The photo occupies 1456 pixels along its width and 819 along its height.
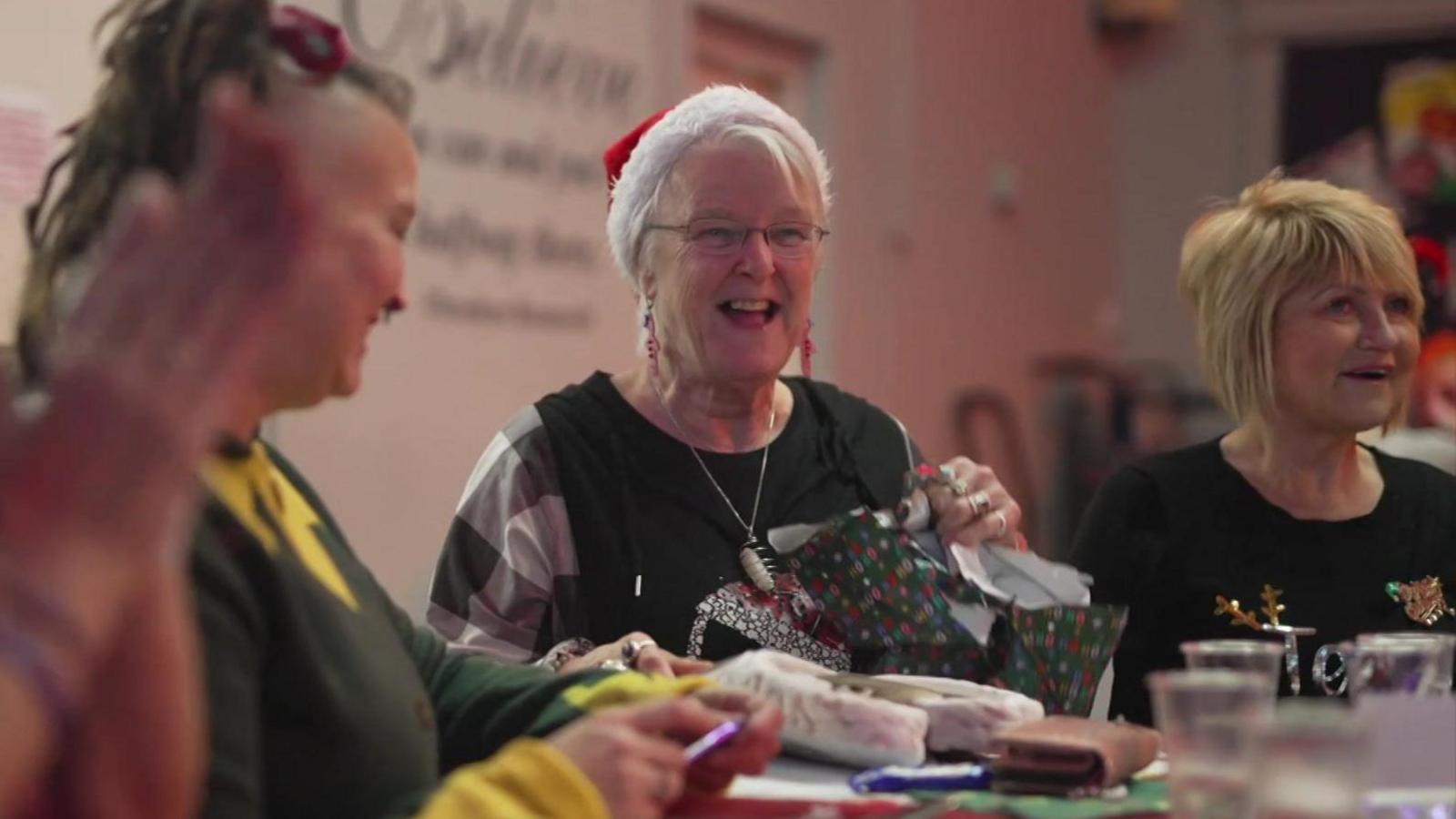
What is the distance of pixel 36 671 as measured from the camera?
822 mm

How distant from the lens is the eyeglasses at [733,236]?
235 cm

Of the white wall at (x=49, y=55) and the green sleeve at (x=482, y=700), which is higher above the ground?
the white wall at (x=49, y=55)

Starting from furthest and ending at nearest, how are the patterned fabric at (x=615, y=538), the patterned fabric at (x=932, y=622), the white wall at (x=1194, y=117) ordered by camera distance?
the white wall at (x=1194, y=117), the patterned fabric at (x=615, y=538), the patterned fabric at (x=932, y=622)

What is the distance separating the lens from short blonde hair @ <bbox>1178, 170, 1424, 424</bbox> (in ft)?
7.99

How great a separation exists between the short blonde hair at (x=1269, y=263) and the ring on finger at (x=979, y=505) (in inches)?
24.9

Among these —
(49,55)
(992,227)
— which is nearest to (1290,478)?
(49,55)

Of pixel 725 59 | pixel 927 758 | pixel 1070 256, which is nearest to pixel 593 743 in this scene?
pixel 927 758

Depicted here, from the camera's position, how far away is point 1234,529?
8.04 ft

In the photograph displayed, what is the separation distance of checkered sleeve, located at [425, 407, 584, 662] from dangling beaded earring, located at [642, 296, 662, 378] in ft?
A: 0.74

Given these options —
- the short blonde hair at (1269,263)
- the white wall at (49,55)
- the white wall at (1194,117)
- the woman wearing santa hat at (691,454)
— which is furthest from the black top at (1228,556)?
the white wall at (1194,117)

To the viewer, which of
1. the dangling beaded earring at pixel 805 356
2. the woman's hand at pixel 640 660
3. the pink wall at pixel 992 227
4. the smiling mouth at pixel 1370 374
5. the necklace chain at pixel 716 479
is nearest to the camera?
the woman's hand at pixel 640 660

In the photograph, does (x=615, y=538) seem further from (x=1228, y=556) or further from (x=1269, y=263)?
(x=1269, y=263)

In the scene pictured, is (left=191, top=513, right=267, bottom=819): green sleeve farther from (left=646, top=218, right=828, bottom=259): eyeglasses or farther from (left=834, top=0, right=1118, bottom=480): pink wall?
(left=834, top=0, right=1118, bottom=480): pink wall

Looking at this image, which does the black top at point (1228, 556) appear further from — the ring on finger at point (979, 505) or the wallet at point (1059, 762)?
the wallet at point (1059, 762)
